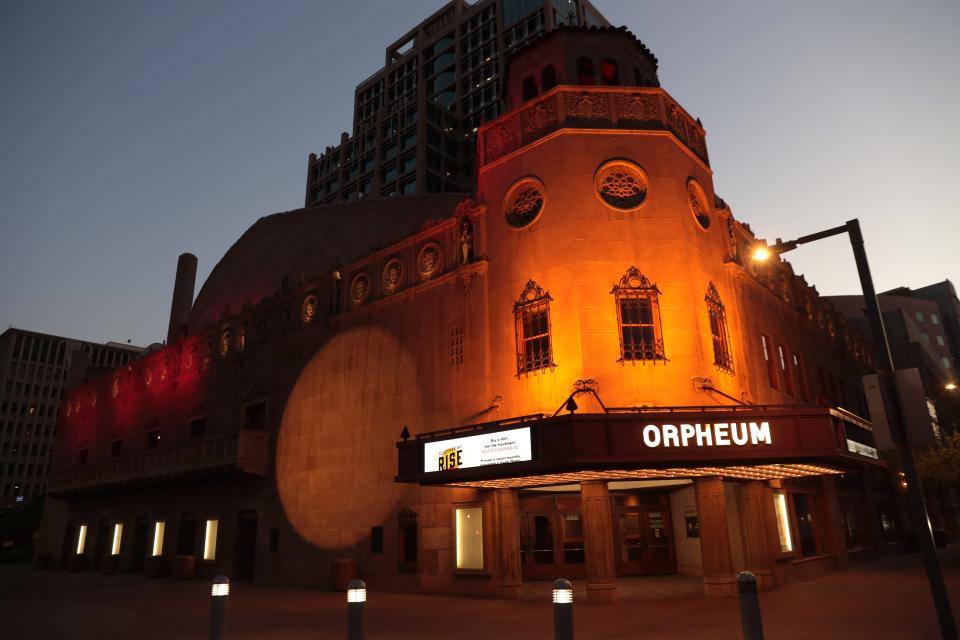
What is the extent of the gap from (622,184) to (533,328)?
19.5 feet

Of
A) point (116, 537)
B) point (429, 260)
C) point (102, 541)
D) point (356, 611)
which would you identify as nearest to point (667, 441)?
point (356, 611)

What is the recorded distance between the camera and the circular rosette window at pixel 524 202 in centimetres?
2236

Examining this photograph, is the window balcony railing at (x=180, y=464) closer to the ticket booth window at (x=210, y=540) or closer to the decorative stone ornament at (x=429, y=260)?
the ticket booth window at (x=210, y=540)

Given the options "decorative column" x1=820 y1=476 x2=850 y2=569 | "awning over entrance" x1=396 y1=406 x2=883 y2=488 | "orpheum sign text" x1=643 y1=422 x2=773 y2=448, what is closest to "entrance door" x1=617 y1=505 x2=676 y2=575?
"awning over entrance" x1=396 y1=406 x2=883 y2=488

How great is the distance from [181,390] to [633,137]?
31.1 meters

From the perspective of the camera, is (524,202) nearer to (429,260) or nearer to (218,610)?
(429,260)

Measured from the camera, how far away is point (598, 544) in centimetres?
1803

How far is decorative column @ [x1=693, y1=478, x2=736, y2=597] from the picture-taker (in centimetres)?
1800

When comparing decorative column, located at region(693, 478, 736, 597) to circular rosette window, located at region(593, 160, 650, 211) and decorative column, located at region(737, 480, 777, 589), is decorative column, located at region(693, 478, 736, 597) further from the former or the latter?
circular rosette window, located at region(593, 160, 650, 211)

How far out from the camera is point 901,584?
774 inches

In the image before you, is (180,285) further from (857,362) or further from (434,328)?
(857,362)

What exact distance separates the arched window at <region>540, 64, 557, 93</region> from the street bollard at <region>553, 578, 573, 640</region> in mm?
21200

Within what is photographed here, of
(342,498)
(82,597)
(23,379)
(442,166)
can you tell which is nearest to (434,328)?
(342,498)

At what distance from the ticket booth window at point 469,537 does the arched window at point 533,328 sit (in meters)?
5.24
